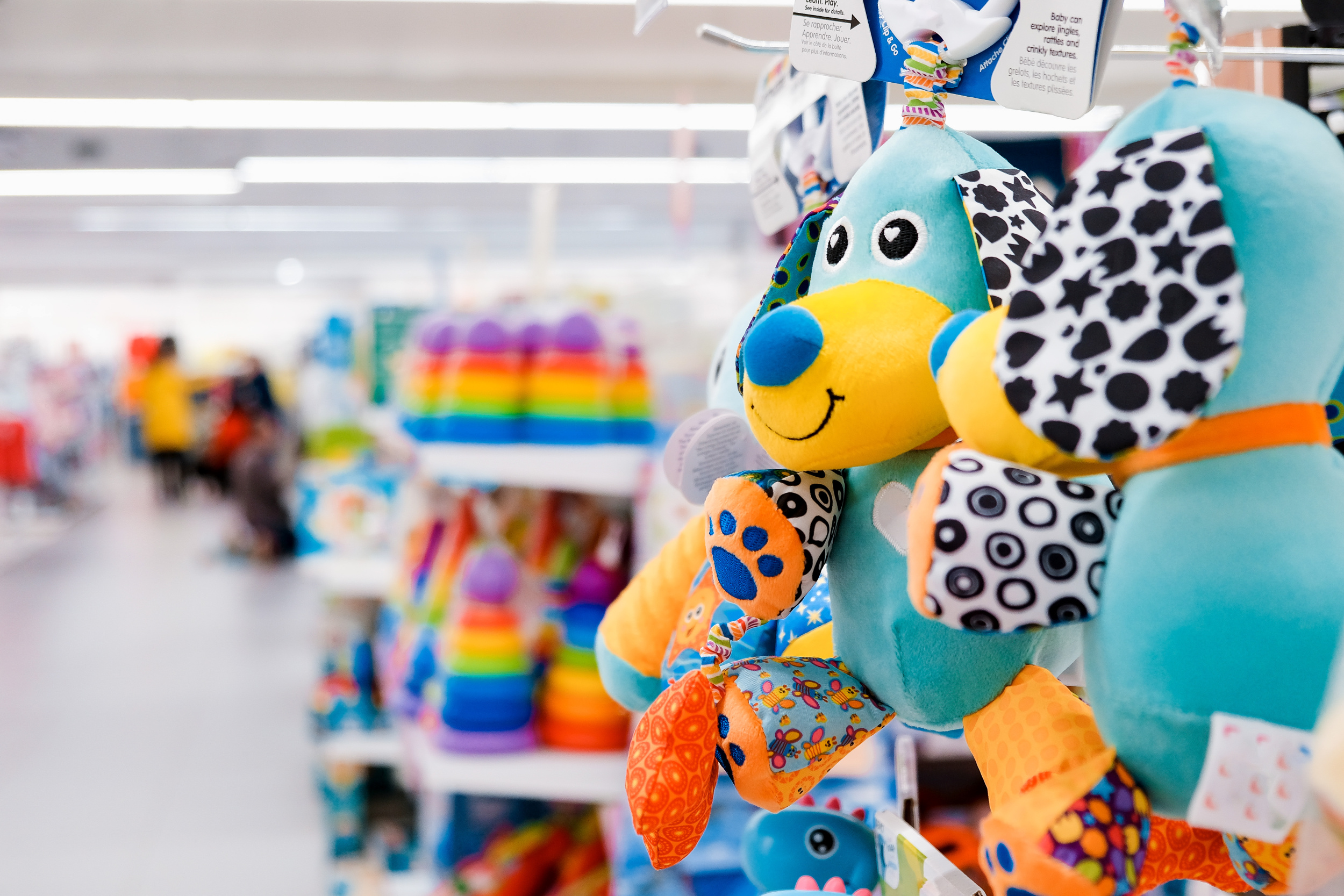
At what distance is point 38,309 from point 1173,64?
19608 mm

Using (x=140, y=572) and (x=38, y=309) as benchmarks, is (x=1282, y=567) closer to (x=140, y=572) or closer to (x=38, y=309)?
(x=140, y=572)

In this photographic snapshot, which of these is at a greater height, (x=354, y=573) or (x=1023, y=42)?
(x=1023, y=42)

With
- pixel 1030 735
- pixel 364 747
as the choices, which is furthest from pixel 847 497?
pixel 364 747

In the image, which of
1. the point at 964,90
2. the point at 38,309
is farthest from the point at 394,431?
the point at 38,309

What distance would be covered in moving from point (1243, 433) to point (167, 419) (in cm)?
1051

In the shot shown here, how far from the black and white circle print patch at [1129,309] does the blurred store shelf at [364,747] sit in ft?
7.41

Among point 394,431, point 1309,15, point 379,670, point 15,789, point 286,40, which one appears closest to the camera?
point 1309,15

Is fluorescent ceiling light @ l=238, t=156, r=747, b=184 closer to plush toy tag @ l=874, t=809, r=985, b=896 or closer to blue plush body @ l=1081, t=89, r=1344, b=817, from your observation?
plush toy tag @ l=874, t=809, r=985, b=896

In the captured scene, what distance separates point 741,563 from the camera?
549mm

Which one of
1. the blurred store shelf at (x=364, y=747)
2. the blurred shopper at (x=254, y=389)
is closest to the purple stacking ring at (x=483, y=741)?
the blurred store shelf at (x=364, y=747)

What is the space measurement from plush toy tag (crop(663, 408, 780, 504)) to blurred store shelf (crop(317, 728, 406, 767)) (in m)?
1.93

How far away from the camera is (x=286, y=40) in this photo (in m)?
4.88

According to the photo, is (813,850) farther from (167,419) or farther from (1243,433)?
(167,419)

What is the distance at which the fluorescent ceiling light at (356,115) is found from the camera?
5.70 meters
